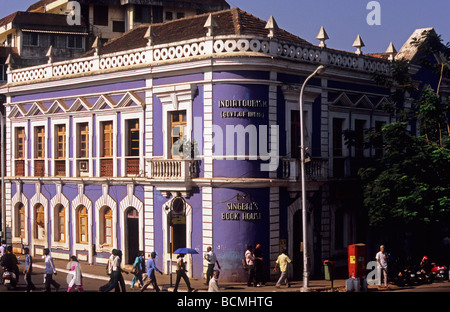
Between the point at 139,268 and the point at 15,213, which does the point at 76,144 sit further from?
the point at 139,268

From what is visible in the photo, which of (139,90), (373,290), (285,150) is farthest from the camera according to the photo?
(139,90)

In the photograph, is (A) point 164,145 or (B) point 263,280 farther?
(A) point 164,145

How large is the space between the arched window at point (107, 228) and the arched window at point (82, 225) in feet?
4.12

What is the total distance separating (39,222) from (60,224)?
175 centimetres

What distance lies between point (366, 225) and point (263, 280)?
8.78 meters

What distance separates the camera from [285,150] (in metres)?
33.6

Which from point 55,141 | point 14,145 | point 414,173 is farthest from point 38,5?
point 414,173

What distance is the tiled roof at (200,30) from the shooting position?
116ft

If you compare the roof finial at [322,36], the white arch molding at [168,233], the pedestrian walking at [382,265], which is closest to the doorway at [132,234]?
the white arch molding at [168,233]

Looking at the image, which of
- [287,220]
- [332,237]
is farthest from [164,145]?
Result: [332,237]

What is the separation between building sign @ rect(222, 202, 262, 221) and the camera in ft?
105

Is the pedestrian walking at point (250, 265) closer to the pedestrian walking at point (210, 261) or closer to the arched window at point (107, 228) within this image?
the pedestrian walking at point (210, 261)

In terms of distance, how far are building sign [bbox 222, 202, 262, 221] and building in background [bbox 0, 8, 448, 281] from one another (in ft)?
0.13

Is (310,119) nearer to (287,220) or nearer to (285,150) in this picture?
(285,150)
